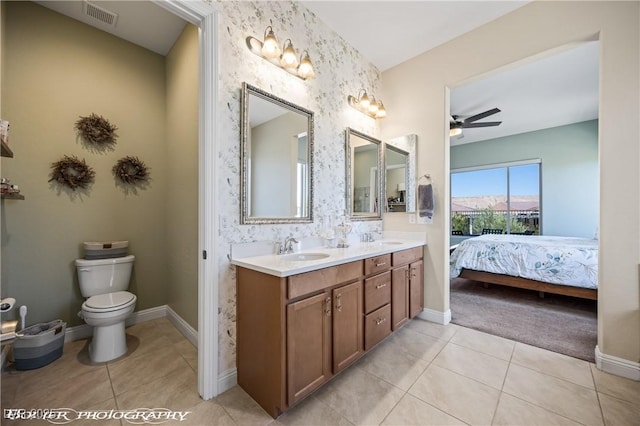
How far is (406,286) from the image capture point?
2.42 m

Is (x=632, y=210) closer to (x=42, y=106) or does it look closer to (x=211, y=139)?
(x=211, y=139)

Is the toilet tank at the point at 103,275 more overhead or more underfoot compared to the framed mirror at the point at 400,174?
more underfoot

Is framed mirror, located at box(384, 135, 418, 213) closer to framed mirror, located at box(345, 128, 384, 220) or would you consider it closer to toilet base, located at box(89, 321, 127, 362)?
framed mirror, located at box(345, 128, 384, 220)

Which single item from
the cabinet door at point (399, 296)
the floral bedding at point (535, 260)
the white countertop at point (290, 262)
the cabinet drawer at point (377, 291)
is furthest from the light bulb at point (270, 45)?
the floral bedding at point (535, 260)

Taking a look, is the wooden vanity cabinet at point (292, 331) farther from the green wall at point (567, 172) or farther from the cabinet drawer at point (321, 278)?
the green wall at point (567, 172)

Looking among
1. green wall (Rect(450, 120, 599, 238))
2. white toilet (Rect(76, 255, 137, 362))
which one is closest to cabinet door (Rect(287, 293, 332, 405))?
white toilet (Rect(76, 255, 137, 362))

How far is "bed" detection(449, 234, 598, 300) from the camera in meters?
2.95

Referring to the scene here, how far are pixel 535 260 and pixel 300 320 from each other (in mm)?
3396

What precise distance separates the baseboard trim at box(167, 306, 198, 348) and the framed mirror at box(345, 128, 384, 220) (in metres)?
1.79

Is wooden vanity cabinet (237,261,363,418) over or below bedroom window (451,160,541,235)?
below

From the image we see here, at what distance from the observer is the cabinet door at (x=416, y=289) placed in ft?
8.20

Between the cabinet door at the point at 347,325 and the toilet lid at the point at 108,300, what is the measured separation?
171 centimetres

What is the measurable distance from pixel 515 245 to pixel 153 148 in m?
4.68

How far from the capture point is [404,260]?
2.40 m
